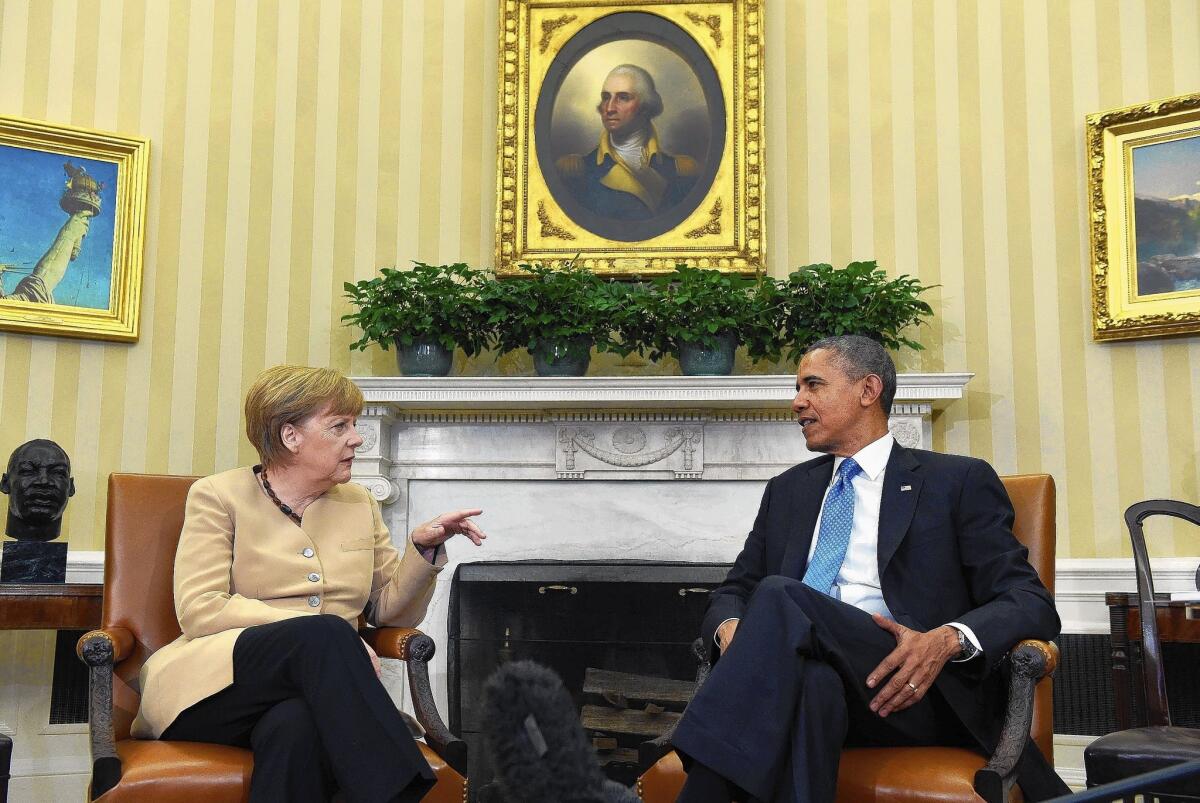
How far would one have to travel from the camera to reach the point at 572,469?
14.2 feet

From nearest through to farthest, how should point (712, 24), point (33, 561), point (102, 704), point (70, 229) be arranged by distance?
point (102, 704), point (33, 561), point (70, 229), point (712, 24)

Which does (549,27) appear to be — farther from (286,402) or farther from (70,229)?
(286,402)

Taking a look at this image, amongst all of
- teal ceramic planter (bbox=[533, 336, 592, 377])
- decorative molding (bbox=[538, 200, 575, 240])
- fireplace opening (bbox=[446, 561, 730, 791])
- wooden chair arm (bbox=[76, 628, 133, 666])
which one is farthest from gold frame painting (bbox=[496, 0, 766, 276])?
wooden chair arm (bbox=[76, 628, 133, 666])

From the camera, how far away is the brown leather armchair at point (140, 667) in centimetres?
223

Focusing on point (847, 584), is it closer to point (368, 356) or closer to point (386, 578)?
point (386, 578)

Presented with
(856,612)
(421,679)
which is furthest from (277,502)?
(856,612)

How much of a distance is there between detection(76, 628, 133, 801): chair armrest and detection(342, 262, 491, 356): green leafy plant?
5.81ft

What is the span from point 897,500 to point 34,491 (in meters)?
3.04

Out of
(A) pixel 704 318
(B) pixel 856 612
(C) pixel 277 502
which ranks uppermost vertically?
(A) pixel 704 318

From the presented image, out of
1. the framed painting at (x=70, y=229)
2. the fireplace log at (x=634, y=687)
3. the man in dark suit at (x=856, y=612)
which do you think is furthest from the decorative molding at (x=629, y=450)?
the framed painting at (x=70, y=229)

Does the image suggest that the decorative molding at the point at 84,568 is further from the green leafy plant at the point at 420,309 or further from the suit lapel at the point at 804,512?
the suit lapel at the point at 804,512

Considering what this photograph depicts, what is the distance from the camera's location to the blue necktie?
8.68 ft

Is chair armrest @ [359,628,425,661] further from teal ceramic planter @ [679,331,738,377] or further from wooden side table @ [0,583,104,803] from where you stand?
teal ceramic planter @ [679,331,738,377]

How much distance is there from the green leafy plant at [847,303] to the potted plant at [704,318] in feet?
0.32
